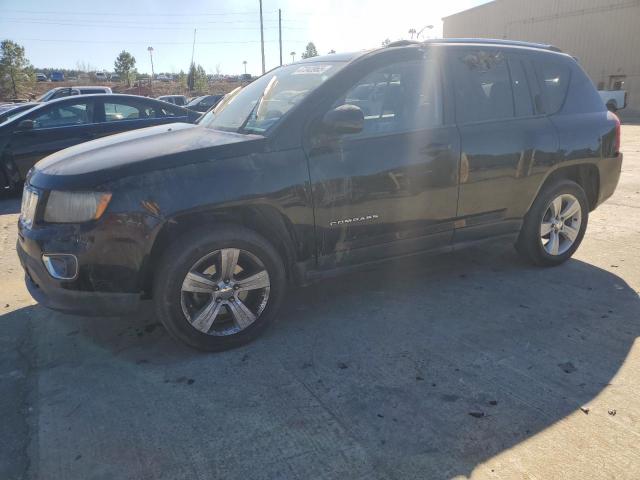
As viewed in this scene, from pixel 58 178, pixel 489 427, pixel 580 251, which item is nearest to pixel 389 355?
pixel 489 427

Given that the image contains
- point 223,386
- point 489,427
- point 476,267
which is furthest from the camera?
point 476,267

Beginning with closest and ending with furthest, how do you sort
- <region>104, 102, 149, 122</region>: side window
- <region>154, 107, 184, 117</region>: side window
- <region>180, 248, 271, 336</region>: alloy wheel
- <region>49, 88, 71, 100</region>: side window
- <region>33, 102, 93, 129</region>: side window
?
<region>180, 248, 271, 336</region>: alloy wheel → <region>33, 102, 93, 129</region>: side window → <region>104, 102, 149, 122</region>: side window → <region>154, 107, 184, 117</region>: side window → <region>49, 88, 71, 100</region>: side window

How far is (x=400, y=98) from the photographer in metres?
3.75

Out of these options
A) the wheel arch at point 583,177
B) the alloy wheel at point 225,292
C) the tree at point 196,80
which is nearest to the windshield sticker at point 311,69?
the alloy wheel at point 225,292

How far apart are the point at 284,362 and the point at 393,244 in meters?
1.20

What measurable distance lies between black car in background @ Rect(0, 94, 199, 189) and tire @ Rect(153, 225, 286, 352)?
16.9 feet

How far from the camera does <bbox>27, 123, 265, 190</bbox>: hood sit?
2.88 m

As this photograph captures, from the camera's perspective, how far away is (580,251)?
5113 millimetres

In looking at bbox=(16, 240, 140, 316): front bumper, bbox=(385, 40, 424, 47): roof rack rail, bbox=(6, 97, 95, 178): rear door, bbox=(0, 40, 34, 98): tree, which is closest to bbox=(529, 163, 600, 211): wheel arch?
bbox=(385, 40, 424, 47): roof rack rail

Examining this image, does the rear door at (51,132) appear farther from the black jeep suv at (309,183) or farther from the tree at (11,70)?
the tree at (11,70)

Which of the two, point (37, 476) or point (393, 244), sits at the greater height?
point (393, 244)

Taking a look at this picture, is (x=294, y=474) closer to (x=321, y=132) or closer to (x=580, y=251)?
(x=321, y=132)

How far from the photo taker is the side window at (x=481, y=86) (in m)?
3.87

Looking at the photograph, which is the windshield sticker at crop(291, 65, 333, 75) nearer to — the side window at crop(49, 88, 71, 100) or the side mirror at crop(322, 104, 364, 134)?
the side mirror at crop(322, 104, 364, 134)
